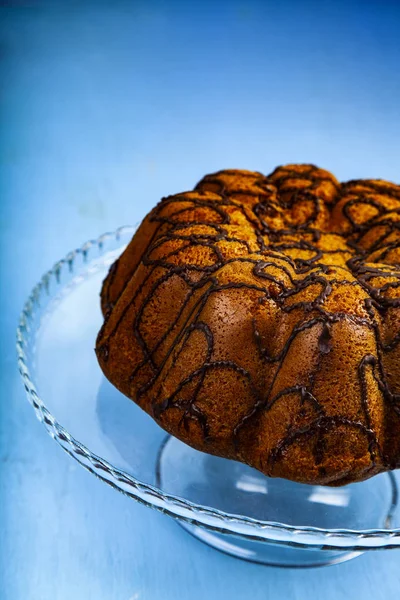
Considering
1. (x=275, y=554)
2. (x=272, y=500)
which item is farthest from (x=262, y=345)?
(x=275, y=554)

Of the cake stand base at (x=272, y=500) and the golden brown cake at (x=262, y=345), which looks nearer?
the golden brown cake at (x=262, y=345)

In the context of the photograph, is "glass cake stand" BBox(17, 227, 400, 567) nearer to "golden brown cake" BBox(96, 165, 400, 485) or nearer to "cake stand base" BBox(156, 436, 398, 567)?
"cake stand base" BBox(156, 436, 398, 567)

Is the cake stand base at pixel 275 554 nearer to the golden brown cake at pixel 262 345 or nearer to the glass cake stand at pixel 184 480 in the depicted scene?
the glass cake stand at pixel 184 480

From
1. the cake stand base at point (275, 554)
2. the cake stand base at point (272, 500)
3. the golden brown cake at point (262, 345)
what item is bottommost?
the cake stand base at point (275, 554)

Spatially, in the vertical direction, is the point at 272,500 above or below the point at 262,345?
below

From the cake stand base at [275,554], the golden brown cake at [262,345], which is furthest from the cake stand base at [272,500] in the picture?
the golden brown cake at [262,345]

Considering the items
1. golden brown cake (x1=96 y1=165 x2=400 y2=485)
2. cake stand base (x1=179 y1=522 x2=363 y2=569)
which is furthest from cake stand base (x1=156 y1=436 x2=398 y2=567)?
golden brown cake (x1=96 y1=165 x2=400 y2=485)

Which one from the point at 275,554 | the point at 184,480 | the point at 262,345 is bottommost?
the point at 275,554

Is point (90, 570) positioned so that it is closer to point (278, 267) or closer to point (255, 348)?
point (255, 348)

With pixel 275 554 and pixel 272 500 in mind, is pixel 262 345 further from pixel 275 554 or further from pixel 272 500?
pixel 275 554
